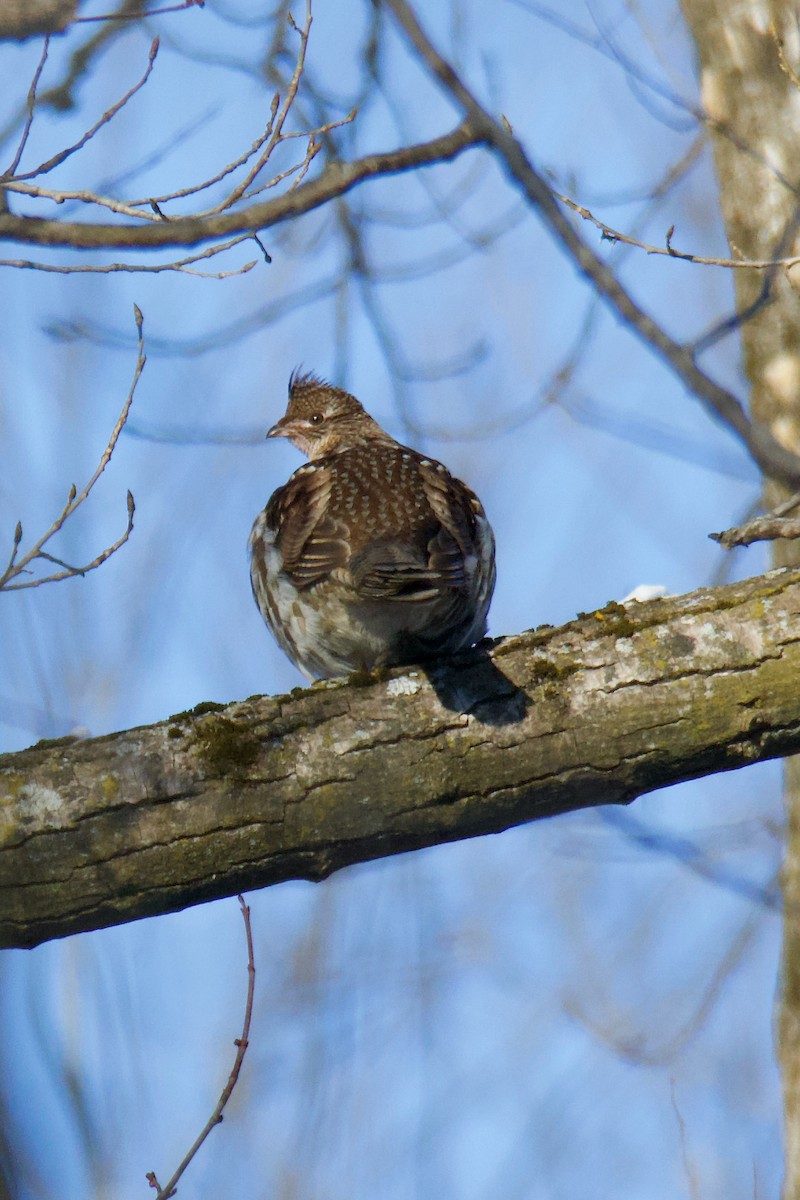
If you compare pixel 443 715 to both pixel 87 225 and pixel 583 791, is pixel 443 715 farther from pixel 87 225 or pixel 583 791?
pixel 87 225

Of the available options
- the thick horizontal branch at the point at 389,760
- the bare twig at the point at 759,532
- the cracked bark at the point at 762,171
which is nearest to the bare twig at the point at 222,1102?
the thick horizontal branch at the point at 389,760

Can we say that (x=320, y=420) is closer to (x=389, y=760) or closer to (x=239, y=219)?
Result: (x=239, y=219)

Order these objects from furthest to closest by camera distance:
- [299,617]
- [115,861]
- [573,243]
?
[573,243] → [299,617] → [115,861]

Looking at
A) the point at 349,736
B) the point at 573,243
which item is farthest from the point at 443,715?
the point at 573,243

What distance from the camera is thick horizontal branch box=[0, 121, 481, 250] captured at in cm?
416

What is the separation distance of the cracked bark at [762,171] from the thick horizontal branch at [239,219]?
1.31m

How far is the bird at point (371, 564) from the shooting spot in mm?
4418

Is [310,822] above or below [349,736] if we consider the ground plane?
below

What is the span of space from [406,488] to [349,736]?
1.60 metres

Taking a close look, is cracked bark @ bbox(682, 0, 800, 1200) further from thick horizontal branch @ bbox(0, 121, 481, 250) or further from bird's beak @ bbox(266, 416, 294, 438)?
bird's beak @ bbox(266, 416, 294, 438)

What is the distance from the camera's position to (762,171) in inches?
244

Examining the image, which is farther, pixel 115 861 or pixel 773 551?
pixel 773 551

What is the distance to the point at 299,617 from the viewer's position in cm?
488

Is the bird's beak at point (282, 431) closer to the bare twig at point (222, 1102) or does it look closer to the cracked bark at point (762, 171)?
the cracked bark at point (762, 171)
